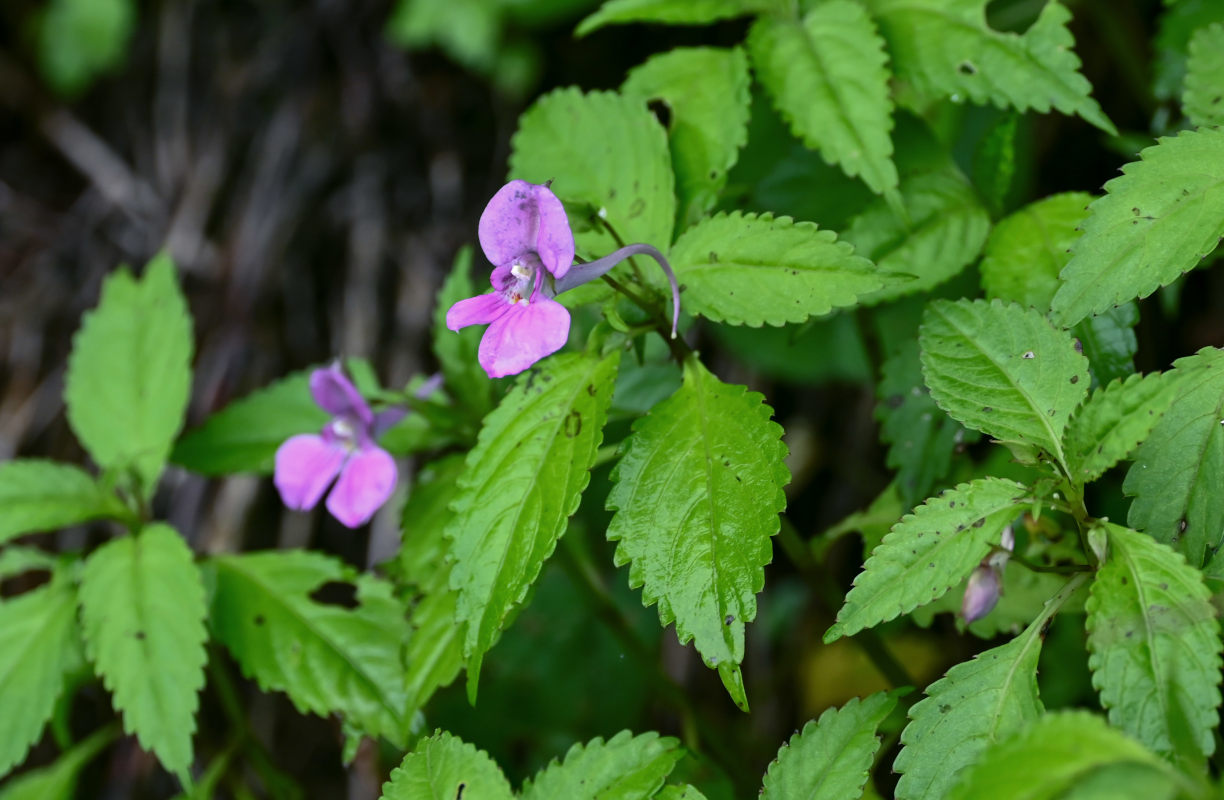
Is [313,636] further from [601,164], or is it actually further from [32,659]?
[601,164]

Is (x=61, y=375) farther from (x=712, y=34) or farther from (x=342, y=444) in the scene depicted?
(x=712, y=34)

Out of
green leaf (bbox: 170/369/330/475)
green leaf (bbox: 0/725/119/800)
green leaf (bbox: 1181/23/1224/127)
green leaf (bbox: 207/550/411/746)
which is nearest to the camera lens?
green leaf (bbox: 1181/23/1224/127)

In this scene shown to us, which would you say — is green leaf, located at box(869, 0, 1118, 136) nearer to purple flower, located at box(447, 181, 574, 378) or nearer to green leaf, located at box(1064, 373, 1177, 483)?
green leaf, located at box(1064, 373, 1177, 483)

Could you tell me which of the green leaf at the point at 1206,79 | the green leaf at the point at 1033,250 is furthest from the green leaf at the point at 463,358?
the green leaf at the point at 1206,79

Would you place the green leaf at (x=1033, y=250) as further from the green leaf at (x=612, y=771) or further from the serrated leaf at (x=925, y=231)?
the green leaf at (x=612, y=771)

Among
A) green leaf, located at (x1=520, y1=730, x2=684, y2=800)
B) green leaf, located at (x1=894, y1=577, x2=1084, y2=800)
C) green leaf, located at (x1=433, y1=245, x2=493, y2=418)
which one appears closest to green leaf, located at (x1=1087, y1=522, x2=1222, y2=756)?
green leaf, located at (x1=894, y1=577, x2=1084, y2=800)
